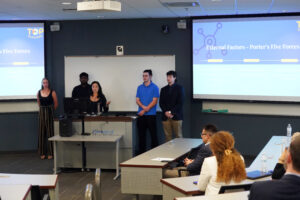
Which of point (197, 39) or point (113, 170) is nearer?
point (113, 170)

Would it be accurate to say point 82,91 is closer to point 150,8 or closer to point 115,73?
point 115,73

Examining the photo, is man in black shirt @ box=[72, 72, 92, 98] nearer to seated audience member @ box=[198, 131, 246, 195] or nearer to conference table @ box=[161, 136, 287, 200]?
conference table @ box=[161, 136, 287, 200]

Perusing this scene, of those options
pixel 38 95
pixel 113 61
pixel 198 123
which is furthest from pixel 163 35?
pixel 38 95

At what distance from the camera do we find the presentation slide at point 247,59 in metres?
9.17

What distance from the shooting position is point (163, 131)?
10.3 metres

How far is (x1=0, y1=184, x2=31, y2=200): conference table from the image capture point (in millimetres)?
3900

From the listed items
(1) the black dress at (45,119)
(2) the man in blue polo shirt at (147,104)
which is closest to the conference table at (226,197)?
(2) the man in blue polo shirt at (147,104)

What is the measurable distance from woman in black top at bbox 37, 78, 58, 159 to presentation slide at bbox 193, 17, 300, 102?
302 cm

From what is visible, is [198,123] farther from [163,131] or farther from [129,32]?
[129,32]

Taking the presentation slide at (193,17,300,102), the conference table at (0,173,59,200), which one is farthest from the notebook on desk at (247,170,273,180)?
the presentation slide at (193,17,300,102)

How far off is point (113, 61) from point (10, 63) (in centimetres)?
227

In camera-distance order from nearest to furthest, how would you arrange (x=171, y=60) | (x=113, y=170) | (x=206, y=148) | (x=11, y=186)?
(x=11, y=186), (x=206, y=148), (x=113, y=170), (x=171, y=60)

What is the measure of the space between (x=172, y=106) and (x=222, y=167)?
5.12 m

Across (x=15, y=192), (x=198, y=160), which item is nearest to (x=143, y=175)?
(x=198, y=160)
